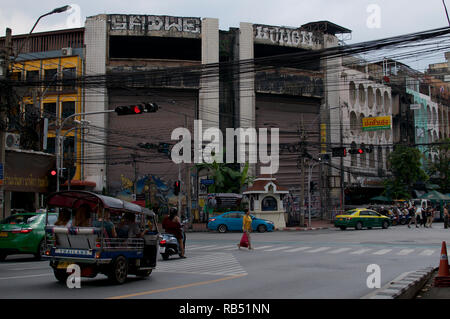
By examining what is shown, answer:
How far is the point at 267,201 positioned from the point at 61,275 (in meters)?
31.7

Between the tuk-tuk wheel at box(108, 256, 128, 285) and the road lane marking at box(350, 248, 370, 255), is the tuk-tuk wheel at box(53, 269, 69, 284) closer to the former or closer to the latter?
the tuk-tuk wheel at box(108, 256, 128, 285)

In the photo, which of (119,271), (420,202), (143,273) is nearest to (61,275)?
(119,271)

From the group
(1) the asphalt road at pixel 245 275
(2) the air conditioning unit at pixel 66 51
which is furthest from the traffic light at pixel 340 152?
(2) the air conditioning unit at pixel 66 51

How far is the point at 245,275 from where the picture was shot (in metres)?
13.6

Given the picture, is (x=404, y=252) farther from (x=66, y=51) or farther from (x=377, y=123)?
(x=66, y=51)

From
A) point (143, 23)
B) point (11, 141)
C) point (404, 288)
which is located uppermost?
point (143, 23)

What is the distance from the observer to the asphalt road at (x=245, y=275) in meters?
10.4

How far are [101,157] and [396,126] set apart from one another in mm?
38470

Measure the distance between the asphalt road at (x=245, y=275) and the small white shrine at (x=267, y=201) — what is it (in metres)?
20.0

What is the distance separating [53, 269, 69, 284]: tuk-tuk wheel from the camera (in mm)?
11672

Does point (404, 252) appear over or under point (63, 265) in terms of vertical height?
under

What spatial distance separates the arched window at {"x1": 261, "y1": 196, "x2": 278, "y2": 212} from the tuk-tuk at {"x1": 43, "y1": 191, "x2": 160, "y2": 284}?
3006 cm

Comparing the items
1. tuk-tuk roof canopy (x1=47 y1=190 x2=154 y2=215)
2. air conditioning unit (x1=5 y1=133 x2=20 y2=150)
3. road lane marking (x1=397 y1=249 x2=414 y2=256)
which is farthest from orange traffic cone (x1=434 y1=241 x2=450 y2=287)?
air conditioning unit (x1=5 y1=133 x2=20 y2=150)
